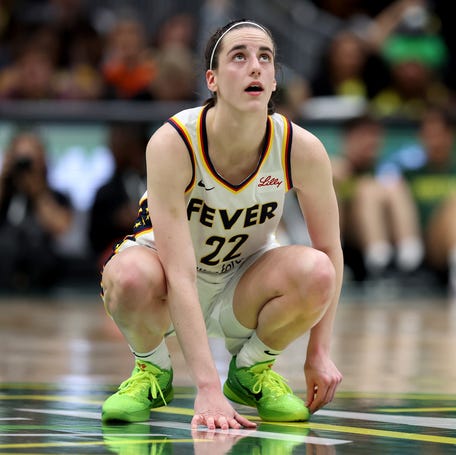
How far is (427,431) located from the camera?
426 centimetres

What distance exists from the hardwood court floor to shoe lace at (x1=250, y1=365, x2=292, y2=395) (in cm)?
13

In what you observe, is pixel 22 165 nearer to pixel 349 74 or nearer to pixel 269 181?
pixel 349 74

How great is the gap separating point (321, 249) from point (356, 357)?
7.89 ft

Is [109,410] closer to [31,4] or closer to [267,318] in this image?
[267,318]

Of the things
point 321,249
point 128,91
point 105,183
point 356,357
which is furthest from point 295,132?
point 128,91

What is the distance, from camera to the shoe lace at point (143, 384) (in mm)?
4645

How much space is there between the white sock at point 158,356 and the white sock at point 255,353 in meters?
0.30

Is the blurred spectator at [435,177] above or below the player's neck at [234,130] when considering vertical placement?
above

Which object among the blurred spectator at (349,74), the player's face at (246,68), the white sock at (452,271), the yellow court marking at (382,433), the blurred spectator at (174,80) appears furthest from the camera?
the blurred spectator at (349,74)

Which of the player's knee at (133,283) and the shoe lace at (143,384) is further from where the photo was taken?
the shoe lace at (143,384)

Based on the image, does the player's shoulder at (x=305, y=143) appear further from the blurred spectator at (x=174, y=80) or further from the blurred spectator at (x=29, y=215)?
the blurred spectator at (x=174, y=80)

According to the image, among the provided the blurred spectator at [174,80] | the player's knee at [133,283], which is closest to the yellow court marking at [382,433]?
the player's knee at [133,283]

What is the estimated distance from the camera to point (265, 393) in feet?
15.6

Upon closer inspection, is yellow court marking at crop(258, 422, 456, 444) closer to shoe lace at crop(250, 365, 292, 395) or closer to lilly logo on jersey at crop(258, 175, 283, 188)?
shoe lace at crop(250, 365, 292, 395)
